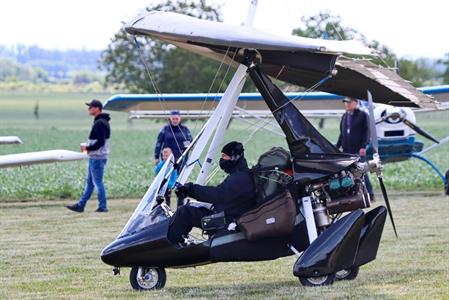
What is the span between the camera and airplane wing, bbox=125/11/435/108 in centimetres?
871

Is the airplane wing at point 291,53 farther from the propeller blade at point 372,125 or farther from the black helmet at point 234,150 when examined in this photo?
the black helmet at point 234,150

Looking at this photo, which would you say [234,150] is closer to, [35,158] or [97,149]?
[35,158]

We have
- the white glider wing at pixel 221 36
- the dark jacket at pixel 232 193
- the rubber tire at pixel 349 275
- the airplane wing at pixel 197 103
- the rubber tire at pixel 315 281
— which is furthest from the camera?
the airplane wing at pixel 197 103

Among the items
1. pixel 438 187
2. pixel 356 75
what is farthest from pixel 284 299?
pixel 438 187

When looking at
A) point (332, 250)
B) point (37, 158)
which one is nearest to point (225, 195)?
point (332, 250)

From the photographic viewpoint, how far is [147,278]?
9539 mm

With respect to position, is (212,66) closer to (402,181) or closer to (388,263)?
(402,181)

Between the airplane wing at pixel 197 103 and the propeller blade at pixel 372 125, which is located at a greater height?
the propeller blade at pixel 372 125

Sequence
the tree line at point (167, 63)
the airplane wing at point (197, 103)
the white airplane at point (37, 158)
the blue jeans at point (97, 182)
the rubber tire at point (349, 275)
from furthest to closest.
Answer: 1. the tree line at point (167, 63)
2. the airplane wing at point (197, 103)
3. the blue jeans at point (97, 182)
4. the white airplane at point (37, 158)
5. the rubber tire at point (349, 275)

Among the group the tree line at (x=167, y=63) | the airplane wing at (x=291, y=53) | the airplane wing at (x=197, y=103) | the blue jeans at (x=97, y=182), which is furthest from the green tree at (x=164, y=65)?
the airplane wing at (x=291, y=53)

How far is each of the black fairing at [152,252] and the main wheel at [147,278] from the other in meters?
0.14

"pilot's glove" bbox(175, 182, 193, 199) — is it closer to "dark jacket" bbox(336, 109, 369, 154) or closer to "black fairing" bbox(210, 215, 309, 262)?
"black fairing" bbox(210, 215, 309, 262)

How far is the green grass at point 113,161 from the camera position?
20.2m

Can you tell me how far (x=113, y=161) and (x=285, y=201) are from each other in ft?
77.6
